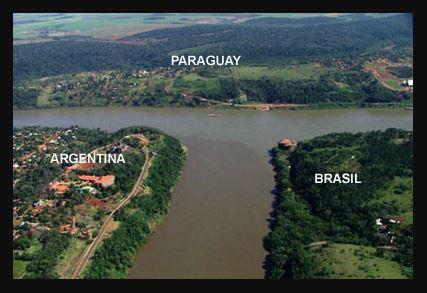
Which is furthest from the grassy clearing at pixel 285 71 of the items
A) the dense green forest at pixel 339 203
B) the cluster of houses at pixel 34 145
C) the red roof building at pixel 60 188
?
the red roof building at pixel 60 188

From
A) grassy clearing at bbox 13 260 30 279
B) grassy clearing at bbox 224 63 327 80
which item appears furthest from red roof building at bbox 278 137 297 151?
grassy clearing at bbox 224 63 327 80

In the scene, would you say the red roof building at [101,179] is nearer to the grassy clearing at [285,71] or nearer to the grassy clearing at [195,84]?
the grassy clearing at [195,84]

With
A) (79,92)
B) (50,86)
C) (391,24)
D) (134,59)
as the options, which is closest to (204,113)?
(79,92)

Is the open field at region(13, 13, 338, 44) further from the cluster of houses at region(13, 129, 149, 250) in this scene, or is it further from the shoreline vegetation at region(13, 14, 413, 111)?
the cluster of houses at region(13, 129, 149, 250)

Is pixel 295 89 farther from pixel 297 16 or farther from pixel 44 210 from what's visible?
pixel 297 16

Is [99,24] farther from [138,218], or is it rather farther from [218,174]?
[138,218]
